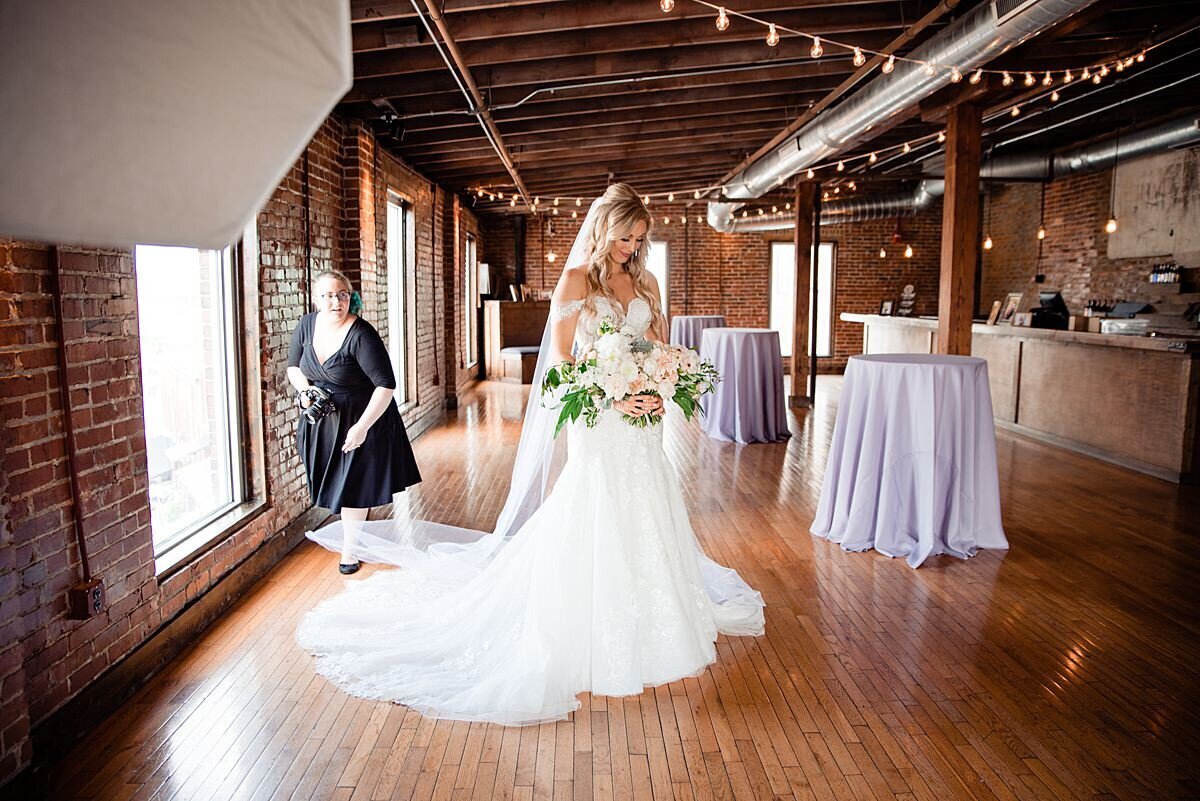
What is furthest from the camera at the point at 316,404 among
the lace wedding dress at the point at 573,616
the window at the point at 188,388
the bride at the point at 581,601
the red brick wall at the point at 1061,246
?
the red brick wall at the point at 1061,246

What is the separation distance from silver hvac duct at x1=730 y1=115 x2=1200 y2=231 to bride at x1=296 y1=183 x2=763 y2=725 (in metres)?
6.79

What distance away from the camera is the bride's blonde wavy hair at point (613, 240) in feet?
10.6

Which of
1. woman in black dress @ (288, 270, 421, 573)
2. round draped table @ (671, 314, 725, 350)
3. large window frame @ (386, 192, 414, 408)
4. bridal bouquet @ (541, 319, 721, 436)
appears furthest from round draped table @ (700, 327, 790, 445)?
bridal bouquet @ (541, 319, 721, 436)

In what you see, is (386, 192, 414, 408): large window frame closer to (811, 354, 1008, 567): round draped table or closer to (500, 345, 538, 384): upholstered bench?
(500, 345, 538, 384): upholstered bench

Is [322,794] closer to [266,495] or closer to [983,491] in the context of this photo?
[266,495]

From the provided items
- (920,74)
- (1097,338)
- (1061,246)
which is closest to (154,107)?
(920,74)

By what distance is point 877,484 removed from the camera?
4742 millimetres

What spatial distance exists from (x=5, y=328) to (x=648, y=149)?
776 centimetres

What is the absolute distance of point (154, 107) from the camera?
1.60 ft

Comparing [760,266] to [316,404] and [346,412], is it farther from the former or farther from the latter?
[316,404]

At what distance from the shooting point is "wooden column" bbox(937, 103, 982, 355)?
6.40 m

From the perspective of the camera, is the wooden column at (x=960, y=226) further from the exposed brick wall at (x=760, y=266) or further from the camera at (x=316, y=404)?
the exposed brick wall at (x=760, y=266)

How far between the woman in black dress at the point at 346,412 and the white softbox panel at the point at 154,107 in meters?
3.66

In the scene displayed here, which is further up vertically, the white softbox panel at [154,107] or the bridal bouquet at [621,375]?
the white softbox panel at [154,107]
